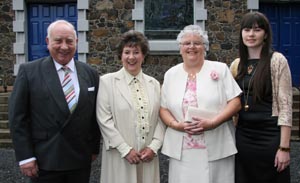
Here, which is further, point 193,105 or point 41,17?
point 41,17

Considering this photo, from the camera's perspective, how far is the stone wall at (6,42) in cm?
1023

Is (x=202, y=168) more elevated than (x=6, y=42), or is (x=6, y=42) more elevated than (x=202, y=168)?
(x=6, y=42)

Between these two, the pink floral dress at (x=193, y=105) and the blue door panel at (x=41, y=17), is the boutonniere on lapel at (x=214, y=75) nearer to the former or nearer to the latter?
the pink floral dress at (x=193, y=105)

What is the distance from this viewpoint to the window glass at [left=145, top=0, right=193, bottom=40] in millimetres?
10188

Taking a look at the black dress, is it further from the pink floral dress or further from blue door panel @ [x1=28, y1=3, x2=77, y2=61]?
blue door panel @ [x1=28, y1=3, x2=77, y2=61]

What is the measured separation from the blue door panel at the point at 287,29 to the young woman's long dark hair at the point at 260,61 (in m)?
7.41

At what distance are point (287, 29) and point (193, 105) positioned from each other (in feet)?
26.0

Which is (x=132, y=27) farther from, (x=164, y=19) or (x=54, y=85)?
(x=54, y=85)

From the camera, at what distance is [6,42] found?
10.3 meters

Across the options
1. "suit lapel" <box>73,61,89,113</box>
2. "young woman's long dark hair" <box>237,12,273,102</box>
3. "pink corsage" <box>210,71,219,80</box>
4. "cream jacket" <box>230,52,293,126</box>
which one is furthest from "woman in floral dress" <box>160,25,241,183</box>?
"suit lapel" <box>73,61,89,113</box>

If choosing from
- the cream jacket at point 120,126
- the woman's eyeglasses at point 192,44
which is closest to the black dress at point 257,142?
the woman's eyeglasses at point 192,44

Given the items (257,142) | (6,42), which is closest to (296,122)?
(257,142)

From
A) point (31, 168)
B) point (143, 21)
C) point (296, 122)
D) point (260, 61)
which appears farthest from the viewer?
point (143, 21)

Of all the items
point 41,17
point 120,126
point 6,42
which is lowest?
point 120,126
